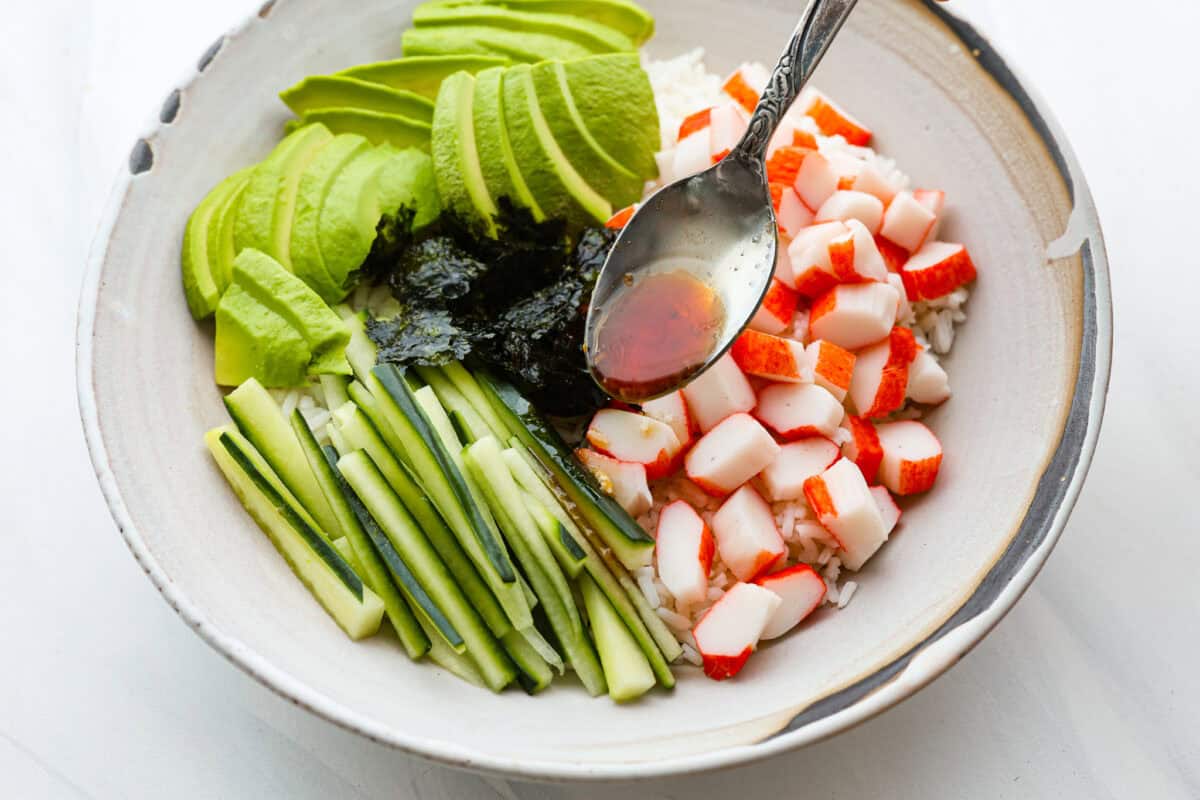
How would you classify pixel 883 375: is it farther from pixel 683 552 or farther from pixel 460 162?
pixel 460 162

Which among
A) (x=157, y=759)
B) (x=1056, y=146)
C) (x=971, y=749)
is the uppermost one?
(x=1056, y=146)

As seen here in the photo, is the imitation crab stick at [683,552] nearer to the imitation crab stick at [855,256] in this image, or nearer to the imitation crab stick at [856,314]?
the imitation crab stick at [856,314]

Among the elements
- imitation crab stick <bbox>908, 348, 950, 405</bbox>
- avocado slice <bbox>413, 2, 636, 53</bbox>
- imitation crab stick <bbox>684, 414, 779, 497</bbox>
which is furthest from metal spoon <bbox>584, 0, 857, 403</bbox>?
avocado slice <bbox>413, 2, 636, 53</bbox>

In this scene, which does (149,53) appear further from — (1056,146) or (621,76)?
(1056,146)

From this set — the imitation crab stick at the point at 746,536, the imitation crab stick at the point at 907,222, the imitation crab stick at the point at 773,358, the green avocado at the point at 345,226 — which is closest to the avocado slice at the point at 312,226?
the green avocado at the point at 345,226

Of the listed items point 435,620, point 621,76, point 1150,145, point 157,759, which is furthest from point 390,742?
point 1150,145
